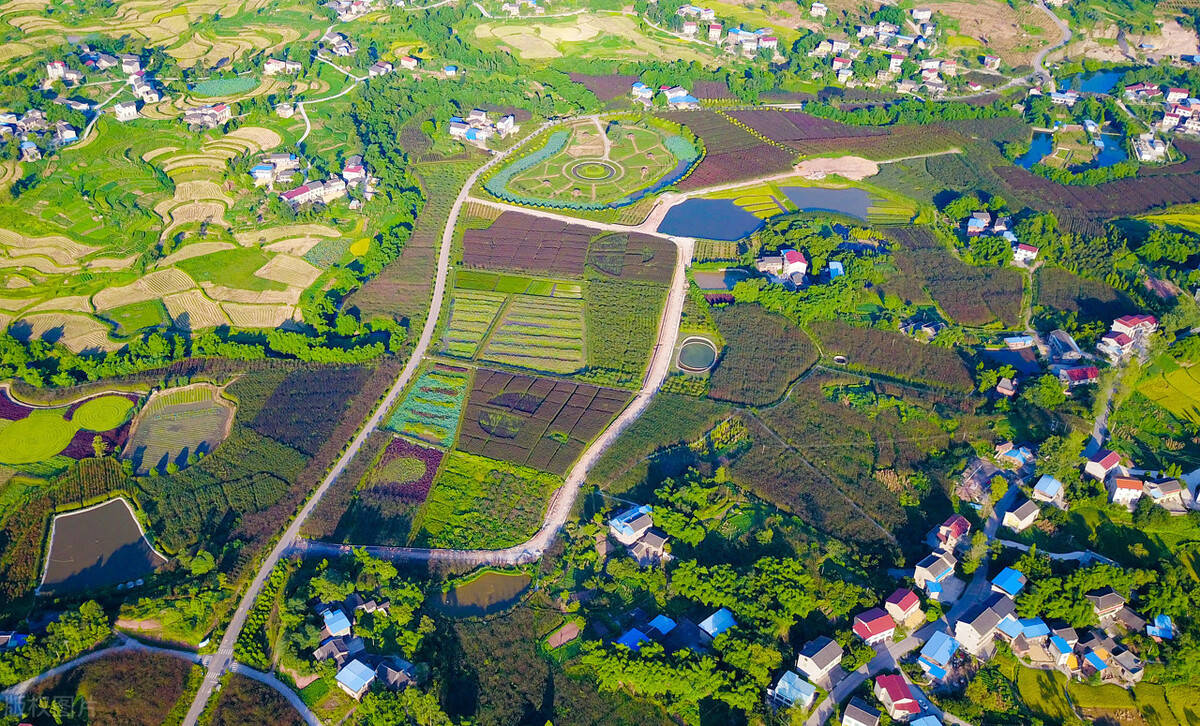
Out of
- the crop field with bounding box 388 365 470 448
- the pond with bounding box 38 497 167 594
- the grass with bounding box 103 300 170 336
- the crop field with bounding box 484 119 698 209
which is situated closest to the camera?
the pond with bounding box 38 497 167 594

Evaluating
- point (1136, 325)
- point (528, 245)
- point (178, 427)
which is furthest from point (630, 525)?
point (1136, 325)

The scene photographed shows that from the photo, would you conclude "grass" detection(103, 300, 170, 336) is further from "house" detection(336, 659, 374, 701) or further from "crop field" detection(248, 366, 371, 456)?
"house" detection(336, 659, 374, 701)

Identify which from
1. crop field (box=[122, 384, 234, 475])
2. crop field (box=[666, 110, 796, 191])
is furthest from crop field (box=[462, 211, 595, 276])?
crop field (box=[122, 384, 234, 475])

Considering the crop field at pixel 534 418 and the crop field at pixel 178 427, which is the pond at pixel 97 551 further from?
the crop field at pixel 534 418

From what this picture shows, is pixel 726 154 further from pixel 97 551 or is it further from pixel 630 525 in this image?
pixel 97 551

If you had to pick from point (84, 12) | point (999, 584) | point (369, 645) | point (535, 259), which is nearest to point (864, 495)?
point (999, 584)

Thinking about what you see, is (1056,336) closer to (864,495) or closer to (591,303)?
(864,495)
